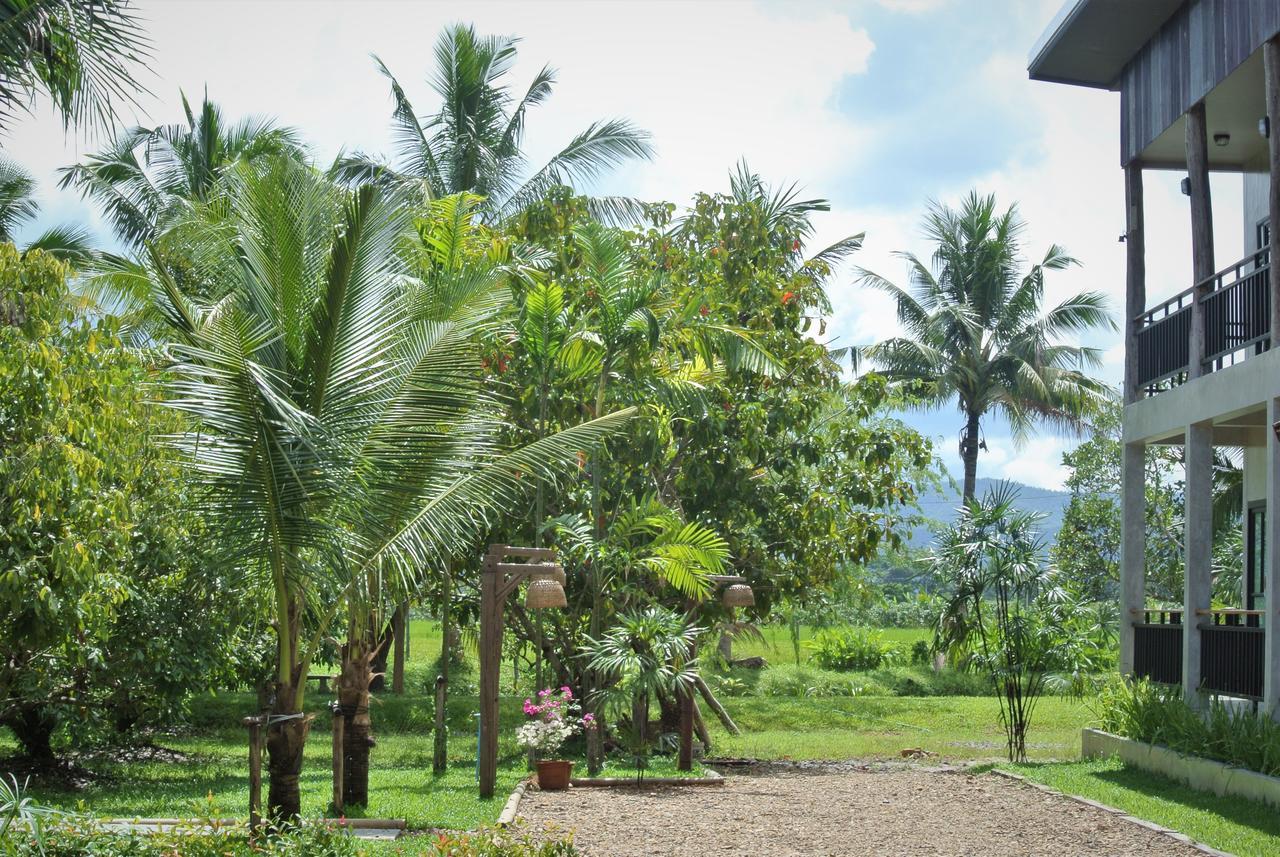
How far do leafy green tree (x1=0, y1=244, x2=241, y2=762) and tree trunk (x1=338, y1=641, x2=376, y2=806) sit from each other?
1478 millimetres

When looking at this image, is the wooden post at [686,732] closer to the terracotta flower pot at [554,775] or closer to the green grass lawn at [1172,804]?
the terracotta flower pot at [554,775]

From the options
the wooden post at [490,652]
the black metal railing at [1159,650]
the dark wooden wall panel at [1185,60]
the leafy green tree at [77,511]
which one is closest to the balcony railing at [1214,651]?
the black metal railing at [1159,650]

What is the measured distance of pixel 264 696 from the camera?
49.8 ft

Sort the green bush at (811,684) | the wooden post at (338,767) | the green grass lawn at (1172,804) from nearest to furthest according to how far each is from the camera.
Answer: the green grass lawn at (1172,804), the wooden post at (338,767), the green bush at (811,684)

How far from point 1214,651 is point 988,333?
2112cm

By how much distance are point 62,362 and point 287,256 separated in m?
2.43

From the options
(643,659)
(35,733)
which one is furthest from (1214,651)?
(35,733)

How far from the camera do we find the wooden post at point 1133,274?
49.9 feet

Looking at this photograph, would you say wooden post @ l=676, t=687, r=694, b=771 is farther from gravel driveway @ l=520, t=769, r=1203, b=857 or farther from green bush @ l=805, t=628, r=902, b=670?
green bush @ l=805, t=628, r=902, b=670

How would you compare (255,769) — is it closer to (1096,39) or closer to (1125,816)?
(1125,816)

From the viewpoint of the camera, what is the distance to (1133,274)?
15352 mm

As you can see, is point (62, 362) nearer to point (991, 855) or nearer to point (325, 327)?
point (325, 327)

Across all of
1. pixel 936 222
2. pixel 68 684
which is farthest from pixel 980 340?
pixel 68 684

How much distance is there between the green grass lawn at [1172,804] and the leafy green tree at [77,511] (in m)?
7.48
